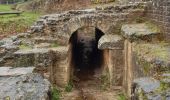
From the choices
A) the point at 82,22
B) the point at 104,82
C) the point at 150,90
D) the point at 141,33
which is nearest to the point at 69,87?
the point at 104,82

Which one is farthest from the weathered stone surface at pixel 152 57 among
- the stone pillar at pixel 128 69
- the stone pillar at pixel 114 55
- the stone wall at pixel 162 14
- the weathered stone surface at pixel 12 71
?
the weathered stone surface at pixel 12 71

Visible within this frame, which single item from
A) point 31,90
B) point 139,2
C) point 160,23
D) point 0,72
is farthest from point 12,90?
point 139,2

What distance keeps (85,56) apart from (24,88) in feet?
38.0

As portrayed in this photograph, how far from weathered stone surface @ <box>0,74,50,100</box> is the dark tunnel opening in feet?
24.8

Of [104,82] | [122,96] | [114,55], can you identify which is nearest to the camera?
[122,96]

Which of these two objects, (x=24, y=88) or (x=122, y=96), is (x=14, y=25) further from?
(x=24, y=88)

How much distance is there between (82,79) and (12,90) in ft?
26.9

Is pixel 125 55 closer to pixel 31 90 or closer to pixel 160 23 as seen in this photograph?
pixel 160 23

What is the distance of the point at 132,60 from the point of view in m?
11.1

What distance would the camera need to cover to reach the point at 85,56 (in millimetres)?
18922

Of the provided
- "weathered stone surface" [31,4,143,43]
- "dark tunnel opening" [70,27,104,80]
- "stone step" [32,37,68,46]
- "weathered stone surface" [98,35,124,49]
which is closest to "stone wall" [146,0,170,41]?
"weathered stone surface" [98,35,124,49]

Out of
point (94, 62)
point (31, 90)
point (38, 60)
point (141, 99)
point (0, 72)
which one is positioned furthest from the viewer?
point (94, 62)

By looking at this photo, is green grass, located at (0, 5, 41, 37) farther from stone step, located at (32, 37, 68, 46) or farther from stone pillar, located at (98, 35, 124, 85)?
stone pillar, located at (98, 35, 124, 85)

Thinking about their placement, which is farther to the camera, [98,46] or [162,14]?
[98,46]
